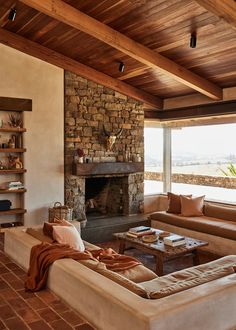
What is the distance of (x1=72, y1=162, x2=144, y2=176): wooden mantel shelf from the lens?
6.56 meters

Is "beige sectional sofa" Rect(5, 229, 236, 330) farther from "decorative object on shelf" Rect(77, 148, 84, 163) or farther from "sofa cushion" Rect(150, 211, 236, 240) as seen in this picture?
"decorative object on shelf" Rect(77, 148, 84, 163)

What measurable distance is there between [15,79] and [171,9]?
10.3 feet

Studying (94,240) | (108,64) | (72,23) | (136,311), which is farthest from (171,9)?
(94,240)

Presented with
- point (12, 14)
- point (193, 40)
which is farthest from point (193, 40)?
point (12, 14)

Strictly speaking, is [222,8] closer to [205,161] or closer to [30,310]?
[30,310]

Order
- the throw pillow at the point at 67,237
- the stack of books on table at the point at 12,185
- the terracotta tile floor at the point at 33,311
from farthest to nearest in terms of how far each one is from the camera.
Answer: the stack of books on table at the point at 12,185 < the throw pillow at the point at 67,237 < the terracotta tile floor at the point at 33,311

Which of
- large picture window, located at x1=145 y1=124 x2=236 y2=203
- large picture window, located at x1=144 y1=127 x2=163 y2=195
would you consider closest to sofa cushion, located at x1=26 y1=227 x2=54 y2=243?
large picture window, located at x1=145 y1=124 x2=236 y2=203

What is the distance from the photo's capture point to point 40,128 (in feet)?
20.9

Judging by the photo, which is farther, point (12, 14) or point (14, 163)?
point (14, 163)

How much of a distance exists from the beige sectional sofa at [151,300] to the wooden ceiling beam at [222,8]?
8.28ft

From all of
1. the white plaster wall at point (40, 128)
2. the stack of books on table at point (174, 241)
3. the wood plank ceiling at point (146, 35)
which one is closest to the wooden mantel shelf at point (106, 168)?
the white plaster wall at point (40, 128)

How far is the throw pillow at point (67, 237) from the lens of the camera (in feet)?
12.4

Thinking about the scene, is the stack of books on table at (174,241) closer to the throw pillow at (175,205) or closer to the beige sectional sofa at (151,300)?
the beige sectional sofa at (151,300)

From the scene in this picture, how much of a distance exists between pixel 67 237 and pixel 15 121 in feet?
10.5
